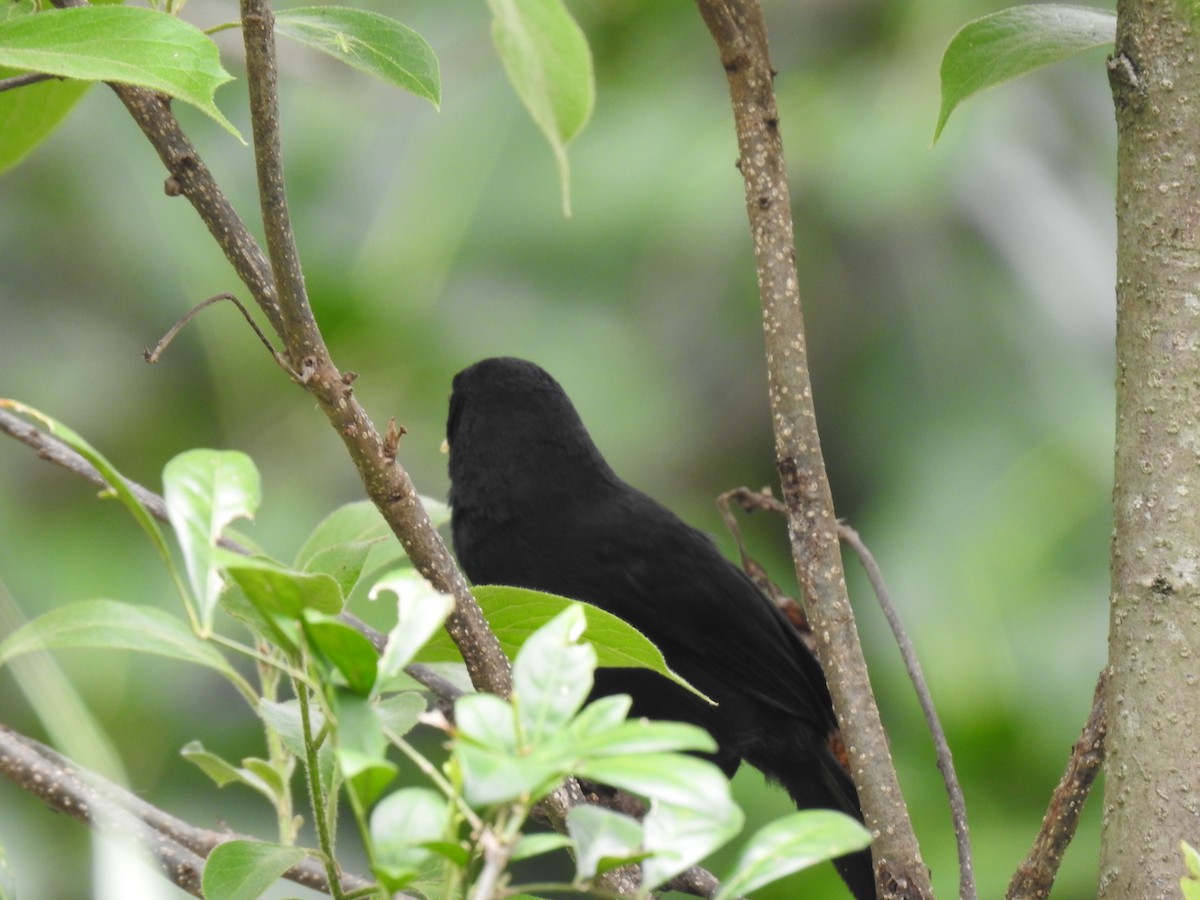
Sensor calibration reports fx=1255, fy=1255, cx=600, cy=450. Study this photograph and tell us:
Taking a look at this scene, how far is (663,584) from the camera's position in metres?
2.05

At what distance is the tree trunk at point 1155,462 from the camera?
2.96 feet

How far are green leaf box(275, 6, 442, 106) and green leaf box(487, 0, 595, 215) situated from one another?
31 centimetres

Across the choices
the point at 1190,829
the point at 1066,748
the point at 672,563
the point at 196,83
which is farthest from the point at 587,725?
the point at 1066,748

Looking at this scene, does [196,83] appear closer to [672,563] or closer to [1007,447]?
[672,563]

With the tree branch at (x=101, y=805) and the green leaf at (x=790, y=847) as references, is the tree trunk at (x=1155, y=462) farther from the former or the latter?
the tree branch at (x=101, y=805)

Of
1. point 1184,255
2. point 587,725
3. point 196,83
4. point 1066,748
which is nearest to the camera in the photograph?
point 587,725

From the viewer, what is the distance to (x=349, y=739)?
1.65ft

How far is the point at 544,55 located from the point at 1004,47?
21.6 inches

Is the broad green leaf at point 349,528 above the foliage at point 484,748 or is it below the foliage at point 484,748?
below

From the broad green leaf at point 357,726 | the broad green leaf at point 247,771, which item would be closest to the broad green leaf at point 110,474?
the broad green leaf at point 357,726

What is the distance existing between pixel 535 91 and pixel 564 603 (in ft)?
1.21

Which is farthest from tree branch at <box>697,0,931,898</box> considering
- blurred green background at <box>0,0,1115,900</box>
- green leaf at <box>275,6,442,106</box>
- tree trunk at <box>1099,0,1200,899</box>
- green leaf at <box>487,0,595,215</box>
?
blurred green background at <box>0,0,1115,900</box>

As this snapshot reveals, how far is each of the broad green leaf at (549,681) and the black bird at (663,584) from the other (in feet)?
4.73

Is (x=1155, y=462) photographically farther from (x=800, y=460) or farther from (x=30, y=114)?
(x=30, y=114)
